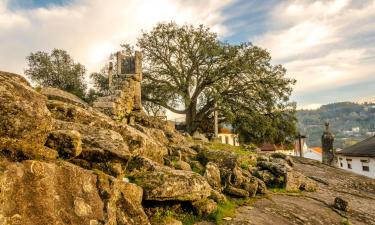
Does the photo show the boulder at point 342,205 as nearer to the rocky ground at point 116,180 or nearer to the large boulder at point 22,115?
the rocky ground at point 116,180

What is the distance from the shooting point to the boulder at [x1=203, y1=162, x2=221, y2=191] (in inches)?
433

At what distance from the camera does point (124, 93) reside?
1758 centimetres

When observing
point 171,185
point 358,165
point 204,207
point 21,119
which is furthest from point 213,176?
point 358,165

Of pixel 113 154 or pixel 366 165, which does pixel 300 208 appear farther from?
pixel 366 165

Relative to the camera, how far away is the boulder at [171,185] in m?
8.07

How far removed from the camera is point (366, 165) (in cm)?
4244

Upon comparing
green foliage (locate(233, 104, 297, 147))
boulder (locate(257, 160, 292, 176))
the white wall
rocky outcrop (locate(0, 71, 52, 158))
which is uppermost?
green foliage (locate(233, 104, 297, 147))

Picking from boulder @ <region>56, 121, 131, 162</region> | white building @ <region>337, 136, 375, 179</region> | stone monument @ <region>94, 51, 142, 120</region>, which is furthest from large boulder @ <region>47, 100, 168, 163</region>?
white building @ <region>337, 136, 375, 179</region>

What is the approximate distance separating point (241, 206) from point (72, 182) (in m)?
6.31

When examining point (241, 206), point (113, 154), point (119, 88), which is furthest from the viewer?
point (119, 88)

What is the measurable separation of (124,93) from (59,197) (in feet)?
40.3

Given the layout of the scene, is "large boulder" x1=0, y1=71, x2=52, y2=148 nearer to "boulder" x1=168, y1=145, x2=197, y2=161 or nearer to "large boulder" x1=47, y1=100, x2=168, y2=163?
"large boulder" x1=47, y1=100, x2=168, y2=163

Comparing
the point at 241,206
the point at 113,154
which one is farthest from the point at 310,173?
the point at 113,154

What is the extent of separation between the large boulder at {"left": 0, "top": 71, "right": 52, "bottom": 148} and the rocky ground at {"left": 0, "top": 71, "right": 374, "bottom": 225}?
18 millimetres
